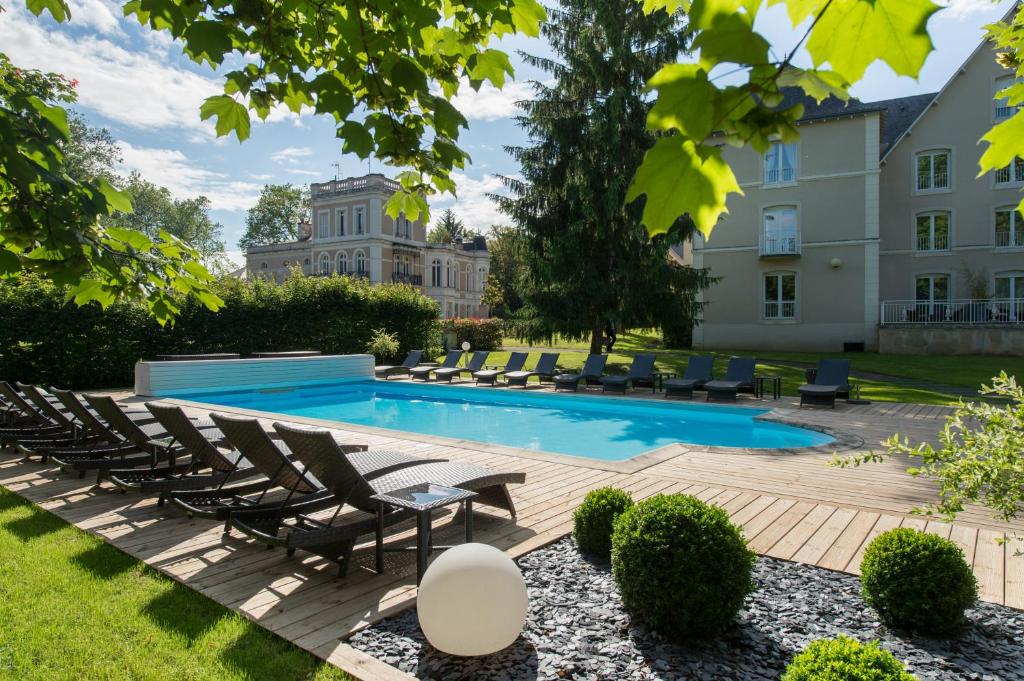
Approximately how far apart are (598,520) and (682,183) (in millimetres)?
3514

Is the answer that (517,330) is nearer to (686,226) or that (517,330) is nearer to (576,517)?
(686,226)

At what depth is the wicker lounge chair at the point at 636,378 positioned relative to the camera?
576 inches

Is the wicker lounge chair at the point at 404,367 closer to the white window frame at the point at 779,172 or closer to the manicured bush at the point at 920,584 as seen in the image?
the manicured bush at the point at 920,584

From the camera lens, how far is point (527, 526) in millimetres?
5000

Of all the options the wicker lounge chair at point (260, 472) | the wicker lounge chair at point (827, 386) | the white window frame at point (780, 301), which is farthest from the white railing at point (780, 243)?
the wicker lounge chair at point (260, 472)

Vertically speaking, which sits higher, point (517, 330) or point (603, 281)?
point (603, 281)

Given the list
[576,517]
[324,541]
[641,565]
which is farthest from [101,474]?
[641,565]

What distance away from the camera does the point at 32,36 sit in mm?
3424

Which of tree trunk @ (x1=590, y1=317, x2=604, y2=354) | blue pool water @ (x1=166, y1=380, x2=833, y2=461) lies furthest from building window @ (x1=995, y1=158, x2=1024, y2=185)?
blue pool water @ (x1=166, y1=380, x2=833, y2=461)

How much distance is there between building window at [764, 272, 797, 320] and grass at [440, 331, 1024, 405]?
211 centimetres

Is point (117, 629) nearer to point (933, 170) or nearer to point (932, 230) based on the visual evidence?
point (932, 230)

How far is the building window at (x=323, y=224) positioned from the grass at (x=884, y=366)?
25170mm

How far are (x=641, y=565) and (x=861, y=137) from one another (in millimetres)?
27407

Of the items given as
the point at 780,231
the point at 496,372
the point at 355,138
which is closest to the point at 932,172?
the point at 780,231
